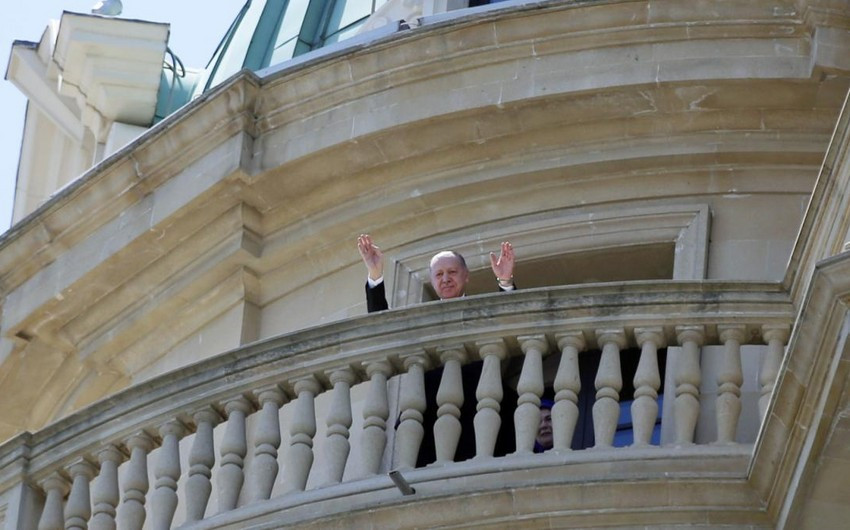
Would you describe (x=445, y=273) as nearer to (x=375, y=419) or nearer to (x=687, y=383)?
(x=375, y=419)

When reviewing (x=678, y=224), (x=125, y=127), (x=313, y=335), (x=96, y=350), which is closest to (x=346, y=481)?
(x=313, y=335)

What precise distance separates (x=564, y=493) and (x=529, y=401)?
0.61 m

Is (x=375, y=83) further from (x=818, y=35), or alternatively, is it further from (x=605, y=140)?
(x=818, y=35)

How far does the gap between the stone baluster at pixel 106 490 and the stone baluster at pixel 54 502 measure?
0.51 feet

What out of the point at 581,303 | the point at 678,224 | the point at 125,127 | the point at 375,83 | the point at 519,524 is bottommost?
A: the point at 519,524

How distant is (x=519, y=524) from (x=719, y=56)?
3.92m

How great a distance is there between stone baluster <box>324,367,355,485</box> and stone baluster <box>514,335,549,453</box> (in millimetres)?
782

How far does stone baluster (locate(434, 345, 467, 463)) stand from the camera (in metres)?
14.3

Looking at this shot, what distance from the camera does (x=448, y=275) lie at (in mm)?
15695

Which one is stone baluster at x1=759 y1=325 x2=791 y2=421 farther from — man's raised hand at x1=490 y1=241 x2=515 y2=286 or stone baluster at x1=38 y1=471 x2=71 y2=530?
stone baluster at x1=38 y1=471 x2=71 y2=530

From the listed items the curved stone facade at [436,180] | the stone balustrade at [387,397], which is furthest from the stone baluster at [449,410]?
the curved stone facade at [436,180]

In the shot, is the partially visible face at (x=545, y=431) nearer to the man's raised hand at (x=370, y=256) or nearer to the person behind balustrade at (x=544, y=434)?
the person behind balustrade at (x=544, y=434)

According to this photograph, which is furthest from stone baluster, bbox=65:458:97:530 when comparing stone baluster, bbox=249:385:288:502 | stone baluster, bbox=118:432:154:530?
stone baluster, bbox=249:385:288:502

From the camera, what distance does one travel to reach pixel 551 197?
17.4m
